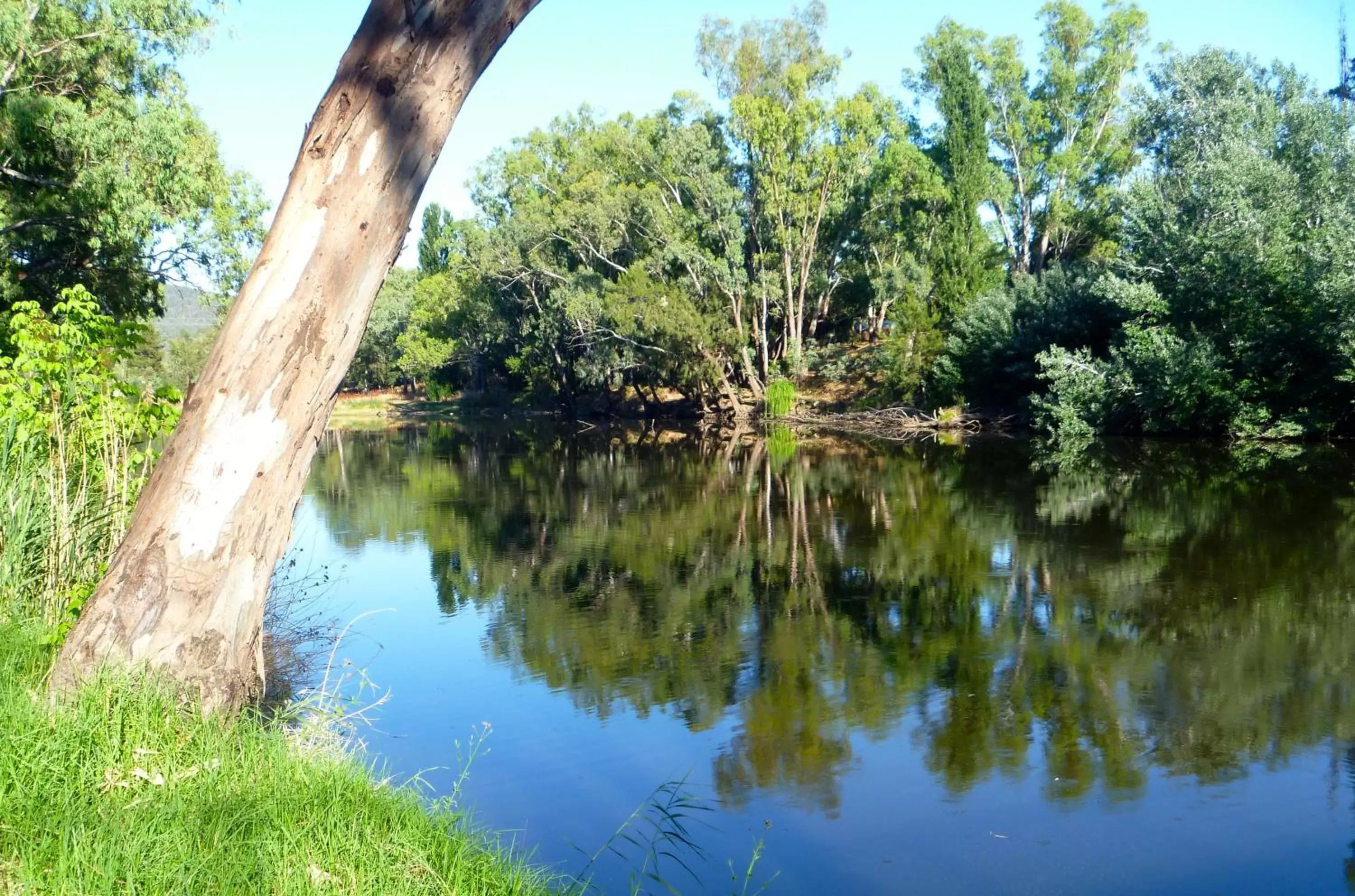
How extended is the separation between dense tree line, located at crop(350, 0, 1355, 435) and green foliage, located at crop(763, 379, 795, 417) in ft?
5.15

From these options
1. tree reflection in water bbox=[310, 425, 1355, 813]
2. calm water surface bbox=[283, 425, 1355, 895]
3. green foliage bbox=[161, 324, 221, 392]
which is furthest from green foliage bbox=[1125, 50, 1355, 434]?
green foliage bbox=[161, 324, 221, 392]

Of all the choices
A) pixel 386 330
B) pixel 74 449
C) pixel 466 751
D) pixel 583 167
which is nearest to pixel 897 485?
pixel 466 751

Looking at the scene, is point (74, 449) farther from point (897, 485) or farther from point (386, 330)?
point (386, 330)

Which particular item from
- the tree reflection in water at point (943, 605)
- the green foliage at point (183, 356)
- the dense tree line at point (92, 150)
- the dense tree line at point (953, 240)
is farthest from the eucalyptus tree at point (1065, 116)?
the green foliage at point (183, 356)

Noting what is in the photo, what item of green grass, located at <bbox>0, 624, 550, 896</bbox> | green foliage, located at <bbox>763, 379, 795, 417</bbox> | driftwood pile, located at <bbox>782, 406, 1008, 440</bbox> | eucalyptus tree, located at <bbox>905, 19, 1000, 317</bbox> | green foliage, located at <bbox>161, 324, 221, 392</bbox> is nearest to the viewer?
green grass, located at <bbox>0, 624, 550, 896</bbox>

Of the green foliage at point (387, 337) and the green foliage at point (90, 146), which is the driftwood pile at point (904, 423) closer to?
the green foliage at point (90, 146)

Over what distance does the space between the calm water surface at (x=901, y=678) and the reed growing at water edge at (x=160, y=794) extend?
A: 60.7 inches

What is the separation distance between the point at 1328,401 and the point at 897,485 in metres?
10.2

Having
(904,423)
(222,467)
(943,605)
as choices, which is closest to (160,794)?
(222,467)

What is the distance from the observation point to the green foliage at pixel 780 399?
35.7 meters

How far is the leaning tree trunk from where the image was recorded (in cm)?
416

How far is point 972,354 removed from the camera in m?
29.5

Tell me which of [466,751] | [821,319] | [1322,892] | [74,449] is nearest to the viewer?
[1322,892]

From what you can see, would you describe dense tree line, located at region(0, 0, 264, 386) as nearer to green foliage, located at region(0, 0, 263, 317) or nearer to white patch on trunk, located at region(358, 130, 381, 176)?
green foliage, located at region(0, 0, 263, 317)
